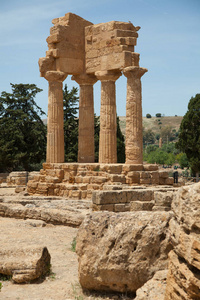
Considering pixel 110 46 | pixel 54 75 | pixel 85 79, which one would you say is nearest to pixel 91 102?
pixel 85 79

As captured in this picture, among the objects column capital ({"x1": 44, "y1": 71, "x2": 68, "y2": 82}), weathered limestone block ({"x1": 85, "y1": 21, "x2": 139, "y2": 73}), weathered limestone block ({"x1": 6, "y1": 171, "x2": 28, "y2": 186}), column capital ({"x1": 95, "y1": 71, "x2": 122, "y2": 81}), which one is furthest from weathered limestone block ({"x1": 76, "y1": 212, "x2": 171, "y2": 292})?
weathered limestone block ({"x1": 6, "y1": 171, "x2": 28, "y2": 186})

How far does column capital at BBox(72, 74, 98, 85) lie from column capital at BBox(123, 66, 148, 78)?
3.33m

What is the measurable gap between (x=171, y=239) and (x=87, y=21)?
63.3ft

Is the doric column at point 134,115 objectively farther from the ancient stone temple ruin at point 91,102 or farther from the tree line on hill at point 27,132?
the tree line on hill at point 27,132

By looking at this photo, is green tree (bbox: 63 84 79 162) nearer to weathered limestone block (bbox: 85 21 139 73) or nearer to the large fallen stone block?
weathered limestone block (bbox: 85 21 139 73)

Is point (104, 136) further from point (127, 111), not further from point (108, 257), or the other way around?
point (108, 257)

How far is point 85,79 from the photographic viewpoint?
870 inches

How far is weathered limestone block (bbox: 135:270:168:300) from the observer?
5105 mm

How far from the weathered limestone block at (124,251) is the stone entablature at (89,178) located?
37.6 ft

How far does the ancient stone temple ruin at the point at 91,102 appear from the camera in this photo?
752 inches

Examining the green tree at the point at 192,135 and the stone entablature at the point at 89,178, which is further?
the green tree at the point at 192,135

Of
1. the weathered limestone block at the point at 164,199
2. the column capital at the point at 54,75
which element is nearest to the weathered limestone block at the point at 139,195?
the weathered limestone block at the point at 164,199

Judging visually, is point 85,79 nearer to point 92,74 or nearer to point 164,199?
point 92,74

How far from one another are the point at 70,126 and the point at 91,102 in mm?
19290
